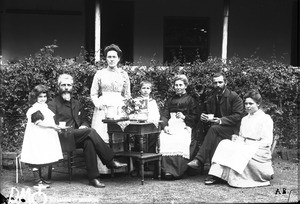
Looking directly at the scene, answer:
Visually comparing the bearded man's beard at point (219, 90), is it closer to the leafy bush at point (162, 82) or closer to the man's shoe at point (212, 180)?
the leafy bush at point (162, 82)

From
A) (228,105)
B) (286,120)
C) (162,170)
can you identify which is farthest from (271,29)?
(162,170)

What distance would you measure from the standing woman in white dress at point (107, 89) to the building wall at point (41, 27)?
484cm

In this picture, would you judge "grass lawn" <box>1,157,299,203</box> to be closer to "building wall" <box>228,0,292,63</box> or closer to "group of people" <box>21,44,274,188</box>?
"group of people" <box>21,44,274,188</box>

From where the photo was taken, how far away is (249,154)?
7.33m

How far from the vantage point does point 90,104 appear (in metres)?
8.95

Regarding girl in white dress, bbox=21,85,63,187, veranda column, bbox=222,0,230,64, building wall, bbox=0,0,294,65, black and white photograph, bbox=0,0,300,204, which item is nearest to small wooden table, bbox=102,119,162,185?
black and white photograph, bbox=0,0,300,204

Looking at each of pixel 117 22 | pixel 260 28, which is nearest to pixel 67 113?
pixel 117 22

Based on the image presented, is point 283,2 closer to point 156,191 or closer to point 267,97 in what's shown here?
point 267,97

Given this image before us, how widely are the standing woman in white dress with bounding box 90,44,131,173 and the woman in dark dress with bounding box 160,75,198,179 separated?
872 mm

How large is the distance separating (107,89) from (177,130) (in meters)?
1.30

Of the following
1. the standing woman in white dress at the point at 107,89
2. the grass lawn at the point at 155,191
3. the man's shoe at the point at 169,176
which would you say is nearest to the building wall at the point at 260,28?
the grass lawn at the point at 155,191

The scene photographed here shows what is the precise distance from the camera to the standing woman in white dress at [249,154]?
7357mm

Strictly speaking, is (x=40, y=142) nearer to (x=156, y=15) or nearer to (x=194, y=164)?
(x=194, y=164)

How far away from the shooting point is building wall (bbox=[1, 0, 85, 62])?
12.3 meters
